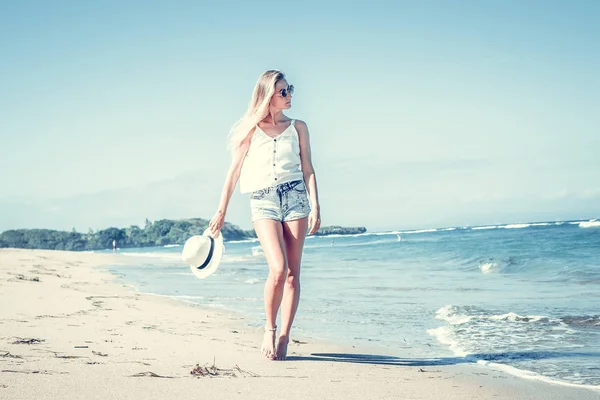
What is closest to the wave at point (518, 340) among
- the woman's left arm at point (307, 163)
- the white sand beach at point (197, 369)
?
the white sand beach at point (197, 369)

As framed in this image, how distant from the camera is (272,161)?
14.6 ft

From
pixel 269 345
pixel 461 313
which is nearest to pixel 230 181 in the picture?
pixel 269 345

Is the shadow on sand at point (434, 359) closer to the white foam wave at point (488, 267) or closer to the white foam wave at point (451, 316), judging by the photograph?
the white foam wave at point (451, 316)

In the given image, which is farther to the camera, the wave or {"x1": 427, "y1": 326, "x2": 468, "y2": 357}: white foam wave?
{"x1": 427, "y1": 326, "x2": 468, "y2": 357}: white foam wave

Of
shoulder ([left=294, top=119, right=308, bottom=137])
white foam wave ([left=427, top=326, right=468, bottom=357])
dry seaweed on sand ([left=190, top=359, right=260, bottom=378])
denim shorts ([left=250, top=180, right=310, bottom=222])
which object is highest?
shoulder ([left=294, top=119, right=308, bottom=137])

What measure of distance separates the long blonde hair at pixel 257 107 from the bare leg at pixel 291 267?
2.49ft

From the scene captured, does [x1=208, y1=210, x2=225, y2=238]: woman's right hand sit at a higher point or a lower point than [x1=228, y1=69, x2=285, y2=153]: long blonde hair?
lower

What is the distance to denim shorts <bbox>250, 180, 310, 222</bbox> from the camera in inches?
173

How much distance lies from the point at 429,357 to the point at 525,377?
0.93 meters

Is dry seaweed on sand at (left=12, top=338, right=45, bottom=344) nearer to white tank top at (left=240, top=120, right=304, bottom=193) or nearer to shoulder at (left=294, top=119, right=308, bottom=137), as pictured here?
white tank top at (left=240, top=120, right=304, bottom=193)

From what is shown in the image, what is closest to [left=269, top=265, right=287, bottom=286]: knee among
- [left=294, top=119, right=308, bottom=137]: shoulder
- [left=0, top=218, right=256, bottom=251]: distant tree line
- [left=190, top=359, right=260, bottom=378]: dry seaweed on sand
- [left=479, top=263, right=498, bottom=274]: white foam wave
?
[left=190, top=359, right=260, bottom=378]: dry seaweed on sand

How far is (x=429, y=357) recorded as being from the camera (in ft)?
15.9

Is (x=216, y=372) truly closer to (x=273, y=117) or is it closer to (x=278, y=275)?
(x=278, y=275)

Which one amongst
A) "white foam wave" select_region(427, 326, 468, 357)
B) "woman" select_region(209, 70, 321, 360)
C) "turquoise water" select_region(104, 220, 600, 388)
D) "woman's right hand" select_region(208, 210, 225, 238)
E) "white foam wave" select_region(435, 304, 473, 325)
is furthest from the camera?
"white foam wave" select_region(435, 304, 473, 325)
